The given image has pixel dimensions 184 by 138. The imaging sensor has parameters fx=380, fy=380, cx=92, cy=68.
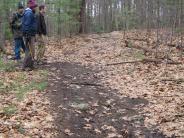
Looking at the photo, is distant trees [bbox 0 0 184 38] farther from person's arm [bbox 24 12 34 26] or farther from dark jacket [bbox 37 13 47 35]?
person's arm [bbox 24 12 34 26]

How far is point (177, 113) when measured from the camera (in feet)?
31.5

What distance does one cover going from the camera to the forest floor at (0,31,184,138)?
27.6ft

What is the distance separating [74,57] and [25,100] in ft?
27.9

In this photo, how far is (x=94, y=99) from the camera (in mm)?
10859

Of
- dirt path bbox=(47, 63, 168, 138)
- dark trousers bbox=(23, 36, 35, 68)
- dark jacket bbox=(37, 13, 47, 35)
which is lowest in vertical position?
dirt path bbox=(47, 63, 168, 138)

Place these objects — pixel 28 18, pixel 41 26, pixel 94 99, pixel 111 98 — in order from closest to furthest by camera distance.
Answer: pixel 94 99 → pixel 111 98 → pixel 28 18 → pixel 41 26

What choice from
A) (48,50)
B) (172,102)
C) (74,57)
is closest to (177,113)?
(172,102)

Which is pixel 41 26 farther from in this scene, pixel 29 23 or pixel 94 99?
pixel 94 99

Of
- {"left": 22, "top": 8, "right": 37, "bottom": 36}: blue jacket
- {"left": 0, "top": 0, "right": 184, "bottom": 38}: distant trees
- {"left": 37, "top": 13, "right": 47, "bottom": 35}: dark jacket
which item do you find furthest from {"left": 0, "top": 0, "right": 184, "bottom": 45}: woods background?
{"left": 22, "top": 8, "right": 37, "bottom": 36}: blue jacket

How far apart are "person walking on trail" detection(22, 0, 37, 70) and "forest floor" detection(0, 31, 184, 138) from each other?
481 mm

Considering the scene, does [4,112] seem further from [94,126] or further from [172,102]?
[172,102]

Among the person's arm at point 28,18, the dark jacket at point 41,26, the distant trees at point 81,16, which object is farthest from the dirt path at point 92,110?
the distant trees at point 81,16

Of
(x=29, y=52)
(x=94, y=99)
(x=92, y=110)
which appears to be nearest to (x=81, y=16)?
(x=29, y=52)

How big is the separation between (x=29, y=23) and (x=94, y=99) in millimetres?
4403
